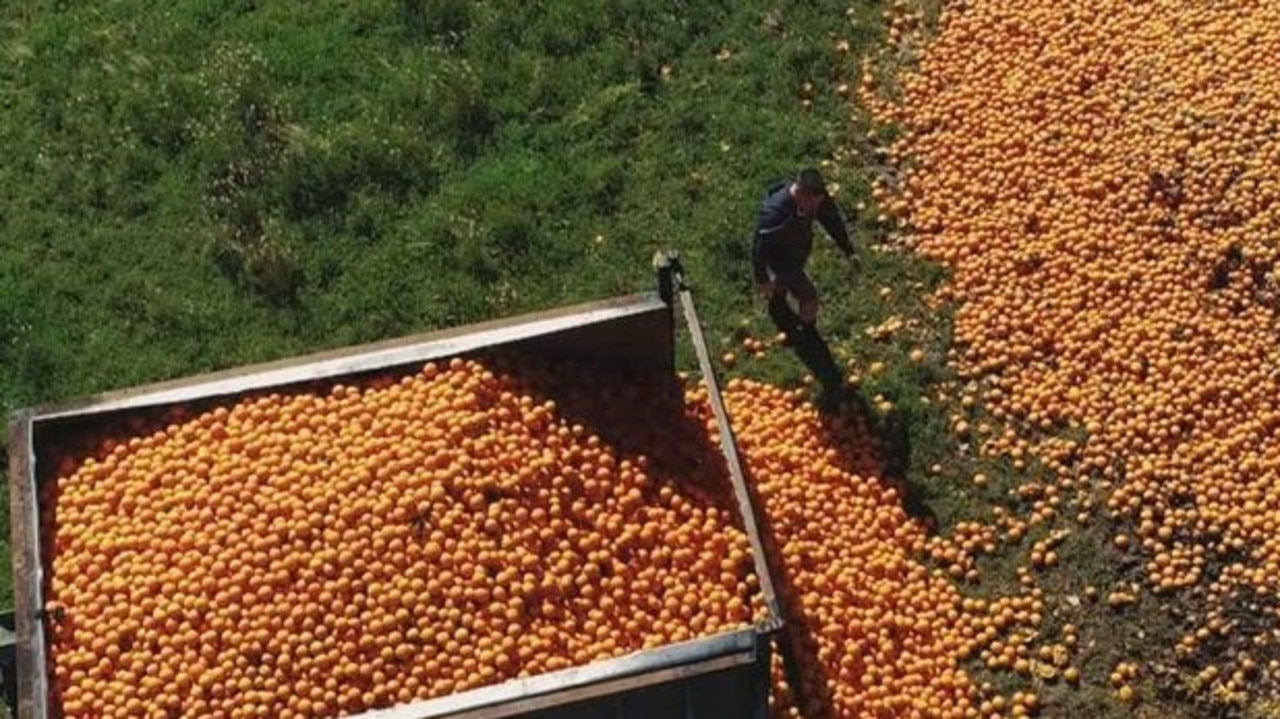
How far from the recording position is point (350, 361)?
1062 cm

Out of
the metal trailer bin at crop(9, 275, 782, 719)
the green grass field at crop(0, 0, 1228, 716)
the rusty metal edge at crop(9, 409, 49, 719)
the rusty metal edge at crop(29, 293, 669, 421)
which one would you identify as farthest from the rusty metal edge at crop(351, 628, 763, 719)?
the green grass field at crop(0, 0, 1228, 716)

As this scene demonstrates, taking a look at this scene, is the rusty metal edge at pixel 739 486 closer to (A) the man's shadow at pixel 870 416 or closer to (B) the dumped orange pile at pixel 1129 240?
(A) the man's shadow at pixel 870 416

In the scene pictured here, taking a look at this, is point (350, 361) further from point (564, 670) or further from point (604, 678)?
point (604, 678)

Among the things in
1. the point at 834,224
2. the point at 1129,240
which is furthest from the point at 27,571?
the point at 1129,240

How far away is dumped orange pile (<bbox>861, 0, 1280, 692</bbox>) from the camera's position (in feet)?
38.1

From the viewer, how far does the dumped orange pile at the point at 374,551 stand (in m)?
9.29

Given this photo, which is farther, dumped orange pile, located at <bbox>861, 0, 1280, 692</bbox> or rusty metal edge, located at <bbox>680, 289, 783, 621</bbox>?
dumped orange pile, located at <bbox>861, 0, 1280, 692</bbox>

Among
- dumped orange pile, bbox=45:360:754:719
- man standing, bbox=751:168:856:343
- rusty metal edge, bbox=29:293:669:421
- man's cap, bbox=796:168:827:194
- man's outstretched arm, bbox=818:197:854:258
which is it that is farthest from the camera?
man's outstretched arm, bbox=818:197:854:258

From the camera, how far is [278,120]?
14383mm

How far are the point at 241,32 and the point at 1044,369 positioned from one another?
8.62 metres

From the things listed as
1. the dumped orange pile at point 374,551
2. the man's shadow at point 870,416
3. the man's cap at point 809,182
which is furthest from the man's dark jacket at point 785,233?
the dumped orange pile at point 374,551

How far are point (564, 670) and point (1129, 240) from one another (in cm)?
681

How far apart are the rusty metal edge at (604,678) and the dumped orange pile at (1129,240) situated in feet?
13.8

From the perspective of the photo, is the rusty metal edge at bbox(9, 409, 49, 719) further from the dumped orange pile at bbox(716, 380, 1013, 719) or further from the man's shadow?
the man's shadow
